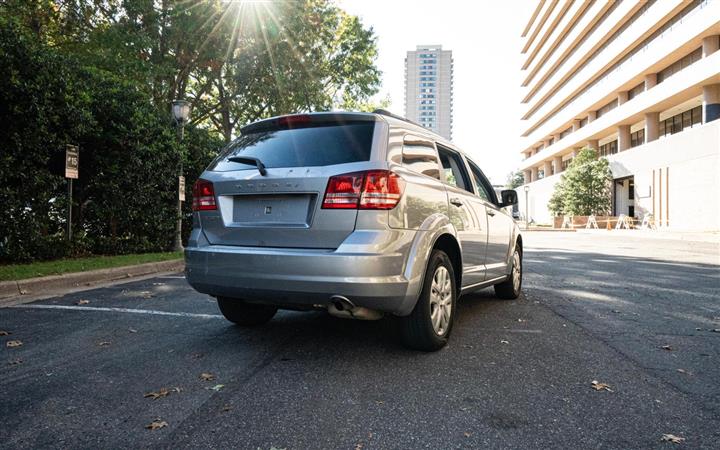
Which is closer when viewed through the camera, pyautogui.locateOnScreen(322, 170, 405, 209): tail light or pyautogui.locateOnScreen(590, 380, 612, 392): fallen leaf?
pyautogui.locateOnScreen(590, 380, 612, 392): fallen leaf

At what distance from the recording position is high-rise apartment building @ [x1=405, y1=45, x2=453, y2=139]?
196375mm

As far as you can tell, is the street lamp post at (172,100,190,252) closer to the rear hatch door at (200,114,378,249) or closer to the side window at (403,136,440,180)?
the rear hatch door at (200,114,378,249)

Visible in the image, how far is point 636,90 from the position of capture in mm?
39500

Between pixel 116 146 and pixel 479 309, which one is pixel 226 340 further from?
pixel 116 146

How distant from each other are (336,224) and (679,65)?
40.1 m

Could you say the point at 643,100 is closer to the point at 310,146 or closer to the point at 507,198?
the point at 507,198

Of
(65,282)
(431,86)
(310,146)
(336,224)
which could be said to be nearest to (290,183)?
(310,146)

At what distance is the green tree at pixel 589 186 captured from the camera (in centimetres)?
4059

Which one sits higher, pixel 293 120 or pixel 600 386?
pixel 293 120

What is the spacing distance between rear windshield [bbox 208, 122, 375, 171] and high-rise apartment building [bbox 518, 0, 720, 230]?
106 ft

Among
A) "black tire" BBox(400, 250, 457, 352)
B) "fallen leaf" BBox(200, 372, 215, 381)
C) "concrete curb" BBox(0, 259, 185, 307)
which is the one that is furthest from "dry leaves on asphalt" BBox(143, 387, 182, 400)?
"concrete curb" BBox(0, 259, 185, 307)

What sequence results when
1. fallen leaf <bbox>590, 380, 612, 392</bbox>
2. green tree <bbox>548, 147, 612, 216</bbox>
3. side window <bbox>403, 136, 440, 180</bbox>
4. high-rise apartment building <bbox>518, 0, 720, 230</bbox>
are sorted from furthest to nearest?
1. green tree <bbox>548, 147, 612, 216</bbox>
2. high-rise apartment building <bbox>518, 0, 720, 230</bbox>
3. side window <bbox>403, 136, 440, 180</bbox>
4. fallen leaf <bbox>590, 380, 612, 392</bbox>

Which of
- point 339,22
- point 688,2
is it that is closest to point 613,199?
point 688,2

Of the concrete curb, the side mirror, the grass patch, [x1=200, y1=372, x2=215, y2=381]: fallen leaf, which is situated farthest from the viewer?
the grass patch
